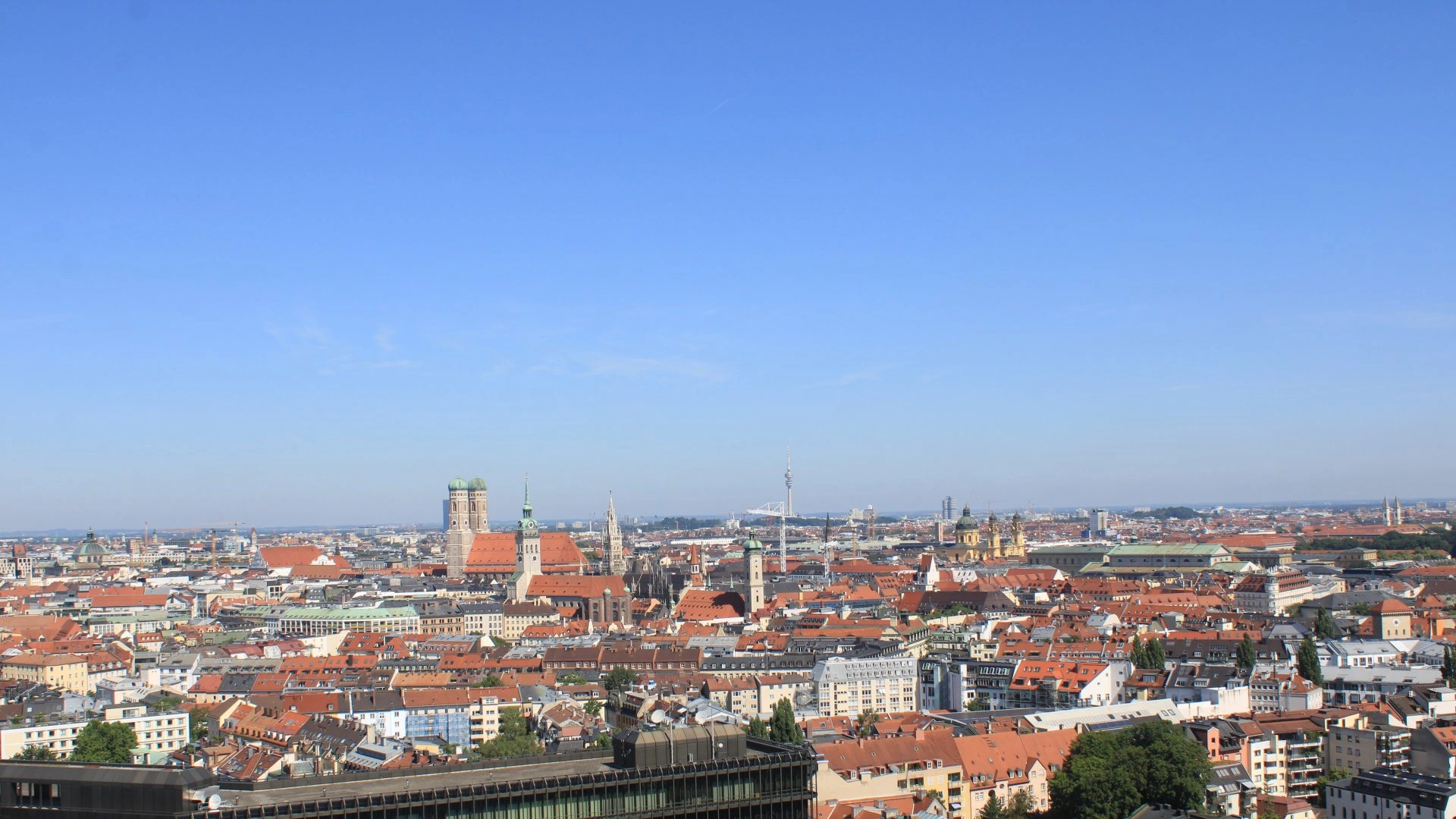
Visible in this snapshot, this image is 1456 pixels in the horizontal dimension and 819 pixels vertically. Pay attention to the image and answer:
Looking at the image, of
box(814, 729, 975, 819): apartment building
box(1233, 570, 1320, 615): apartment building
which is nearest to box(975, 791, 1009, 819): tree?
box(814, 729, 975, 819): apartment building

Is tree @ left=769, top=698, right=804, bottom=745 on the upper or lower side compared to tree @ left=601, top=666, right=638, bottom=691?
upper

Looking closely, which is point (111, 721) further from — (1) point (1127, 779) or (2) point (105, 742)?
(1) point (1127, 779)

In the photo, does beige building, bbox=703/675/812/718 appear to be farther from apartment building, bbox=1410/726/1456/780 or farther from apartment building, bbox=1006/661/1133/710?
apartment building, bbox=1410/726/1456/780

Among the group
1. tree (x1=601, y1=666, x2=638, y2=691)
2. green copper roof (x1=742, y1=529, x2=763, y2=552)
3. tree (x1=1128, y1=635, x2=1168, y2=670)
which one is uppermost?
green copper roof (x1=742, y1=529, x2=763, y2=552)

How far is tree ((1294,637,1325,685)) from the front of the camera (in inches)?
3270

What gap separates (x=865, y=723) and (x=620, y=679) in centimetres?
2326

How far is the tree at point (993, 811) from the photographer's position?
55.3 m

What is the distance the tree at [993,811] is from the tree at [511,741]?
18789mm

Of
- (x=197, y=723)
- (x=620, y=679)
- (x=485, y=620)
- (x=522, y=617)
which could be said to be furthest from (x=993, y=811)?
(x=522, y=617)

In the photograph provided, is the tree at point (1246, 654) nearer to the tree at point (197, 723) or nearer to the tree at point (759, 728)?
the tree at point (759, 728)

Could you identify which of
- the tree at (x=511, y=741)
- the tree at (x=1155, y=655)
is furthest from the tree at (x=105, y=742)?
the tree at (x=1155, y=655)

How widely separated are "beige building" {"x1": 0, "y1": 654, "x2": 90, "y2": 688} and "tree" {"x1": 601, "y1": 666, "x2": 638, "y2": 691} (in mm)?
36872

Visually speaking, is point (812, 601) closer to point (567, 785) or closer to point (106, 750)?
point (106, 750)

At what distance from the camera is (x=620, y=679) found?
Answer: 9206 cm
